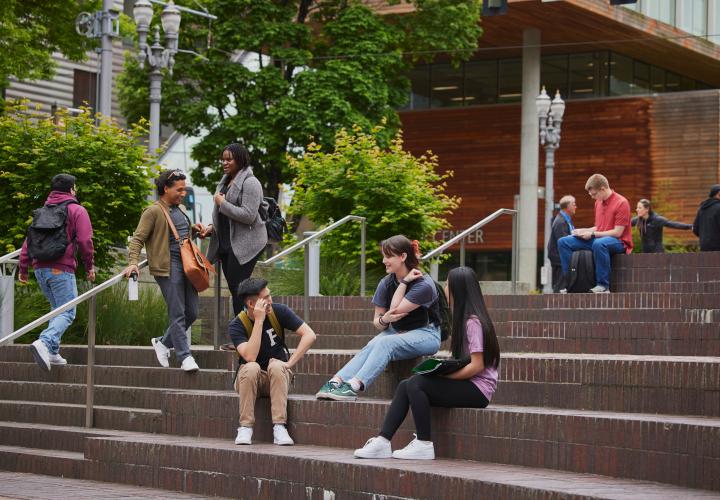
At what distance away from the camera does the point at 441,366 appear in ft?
29.5

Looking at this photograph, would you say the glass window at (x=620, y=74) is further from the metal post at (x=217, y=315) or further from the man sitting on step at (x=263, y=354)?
the man sitting on step at (x=263, y=354)

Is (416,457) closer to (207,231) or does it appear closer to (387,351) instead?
(387,351)

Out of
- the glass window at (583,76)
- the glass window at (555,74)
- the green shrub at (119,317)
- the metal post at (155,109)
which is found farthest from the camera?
the glass window at (555,74)

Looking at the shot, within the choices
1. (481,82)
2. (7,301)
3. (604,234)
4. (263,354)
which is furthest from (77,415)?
A: (481,82)

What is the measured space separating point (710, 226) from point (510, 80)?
89.0 ft

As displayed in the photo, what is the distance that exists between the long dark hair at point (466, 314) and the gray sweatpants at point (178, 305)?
11.0 feet

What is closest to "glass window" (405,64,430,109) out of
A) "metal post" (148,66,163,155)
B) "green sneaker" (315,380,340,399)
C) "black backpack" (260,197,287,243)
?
"metal post" (148,66,163,155)

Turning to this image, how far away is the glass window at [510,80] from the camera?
139ft

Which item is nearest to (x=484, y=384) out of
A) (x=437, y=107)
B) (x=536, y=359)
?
(x=536, y=359)

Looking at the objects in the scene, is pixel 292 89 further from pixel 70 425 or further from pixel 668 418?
pixel 668 418

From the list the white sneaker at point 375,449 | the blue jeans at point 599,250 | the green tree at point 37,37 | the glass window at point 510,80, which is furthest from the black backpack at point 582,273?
the glass window at point 510,80

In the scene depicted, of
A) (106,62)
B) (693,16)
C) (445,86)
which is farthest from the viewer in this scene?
(445,86)

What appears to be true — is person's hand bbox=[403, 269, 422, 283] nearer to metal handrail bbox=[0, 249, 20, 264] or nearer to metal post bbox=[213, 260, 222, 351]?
metal post bbox=[213, 260, 222, 351]

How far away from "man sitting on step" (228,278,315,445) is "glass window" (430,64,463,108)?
1326 inches
